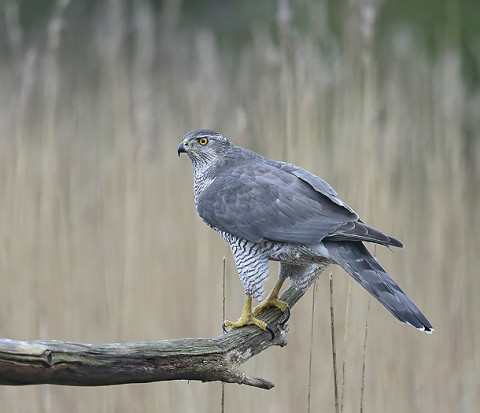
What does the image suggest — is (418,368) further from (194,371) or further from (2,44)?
(2,44)

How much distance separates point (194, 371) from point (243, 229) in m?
0.63

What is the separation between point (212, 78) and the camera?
11.0 feet

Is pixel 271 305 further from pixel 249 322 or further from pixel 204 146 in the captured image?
pixel 204 146

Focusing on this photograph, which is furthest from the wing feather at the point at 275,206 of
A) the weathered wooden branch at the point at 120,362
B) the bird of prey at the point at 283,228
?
the weathered wooden branch at the point at 120,362

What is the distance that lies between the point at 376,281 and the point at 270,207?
1.52 ft

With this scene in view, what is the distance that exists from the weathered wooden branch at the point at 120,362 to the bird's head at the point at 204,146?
0.91 m

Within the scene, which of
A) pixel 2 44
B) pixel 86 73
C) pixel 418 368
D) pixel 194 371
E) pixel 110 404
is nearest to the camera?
pixel 194 371

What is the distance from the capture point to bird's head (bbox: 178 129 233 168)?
2818 mm

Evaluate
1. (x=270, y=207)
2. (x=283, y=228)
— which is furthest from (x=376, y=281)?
(x=270, y=207)

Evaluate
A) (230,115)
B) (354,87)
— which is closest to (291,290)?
(354,87)

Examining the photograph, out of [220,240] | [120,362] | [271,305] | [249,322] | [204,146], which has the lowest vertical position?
[120,362]

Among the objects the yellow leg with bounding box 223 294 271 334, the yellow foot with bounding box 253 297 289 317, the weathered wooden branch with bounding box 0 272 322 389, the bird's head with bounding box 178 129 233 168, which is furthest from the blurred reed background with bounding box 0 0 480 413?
the weathered wooden branch with bounding box 0 272 322 389

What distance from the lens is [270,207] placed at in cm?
242

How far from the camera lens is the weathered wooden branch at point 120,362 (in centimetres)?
158
